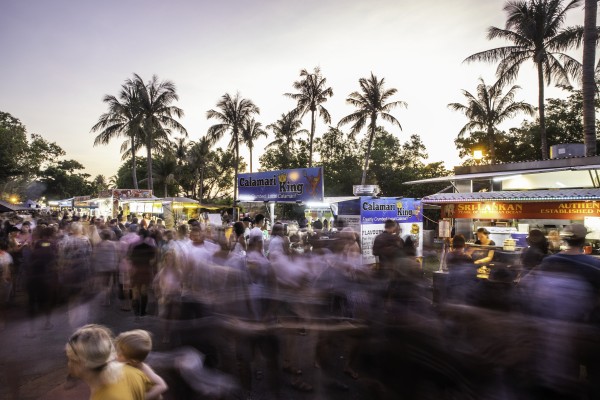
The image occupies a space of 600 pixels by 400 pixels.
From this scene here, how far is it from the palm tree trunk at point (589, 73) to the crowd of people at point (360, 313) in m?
12.8

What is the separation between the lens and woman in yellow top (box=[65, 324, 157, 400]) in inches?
88.0

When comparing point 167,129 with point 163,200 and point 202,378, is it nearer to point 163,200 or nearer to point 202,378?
point 163,200

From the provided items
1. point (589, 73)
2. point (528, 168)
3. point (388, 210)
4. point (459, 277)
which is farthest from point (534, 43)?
point (459, 277)

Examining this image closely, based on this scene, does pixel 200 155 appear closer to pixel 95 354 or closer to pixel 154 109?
pixel 154 109

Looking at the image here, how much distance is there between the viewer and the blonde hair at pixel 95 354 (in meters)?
2.26

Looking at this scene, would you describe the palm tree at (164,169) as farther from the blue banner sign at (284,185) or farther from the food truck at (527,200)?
the food truck at (527,200)

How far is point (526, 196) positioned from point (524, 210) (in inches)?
26.5

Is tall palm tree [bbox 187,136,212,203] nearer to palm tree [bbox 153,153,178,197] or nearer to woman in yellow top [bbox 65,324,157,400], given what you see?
palm tree [bbox 153,153,178,197]

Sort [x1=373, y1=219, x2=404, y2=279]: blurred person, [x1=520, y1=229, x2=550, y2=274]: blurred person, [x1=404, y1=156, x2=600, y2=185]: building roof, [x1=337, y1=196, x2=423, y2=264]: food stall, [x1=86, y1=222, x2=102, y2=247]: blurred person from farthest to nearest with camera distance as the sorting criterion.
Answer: [x1=404, y1=156, x2=600, y2=185]: building roof < [x1=337, y1=196, x2=423, y2=264]: food stall < [x1=86, y1=222, x2=102, y2=247]: blurred person < [x1=520, y1=229, x2=550, y2=274]: blurred person < [x1=373, y1=219, x2=404, y2=279]: blurred person

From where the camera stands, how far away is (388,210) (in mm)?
11523

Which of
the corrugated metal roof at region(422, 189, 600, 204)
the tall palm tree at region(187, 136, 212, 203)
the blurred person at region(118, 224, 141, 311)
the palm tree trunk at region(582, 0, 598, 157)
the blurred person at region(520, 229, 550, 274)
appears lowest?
the blurred person at region(118, 224, 141, 311)

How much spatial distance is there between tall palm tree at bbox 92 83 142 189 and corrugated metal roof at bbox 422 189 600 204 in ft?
98.6

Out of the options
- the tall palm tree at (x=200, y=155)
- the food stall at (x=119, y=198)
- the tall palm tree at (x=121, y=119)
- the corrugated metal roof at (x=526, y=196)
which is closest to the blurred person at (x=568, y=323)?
the corrugated metal roof at (x=526, y=196)

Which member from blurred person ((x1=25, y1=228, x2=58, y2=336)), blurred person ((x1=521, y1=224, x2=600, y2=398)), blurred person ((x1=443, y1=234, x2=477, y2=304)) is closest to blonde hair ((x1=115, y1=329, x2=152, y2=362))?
blurred person ((x1=521, y1=224, x2=600, y2=398))
